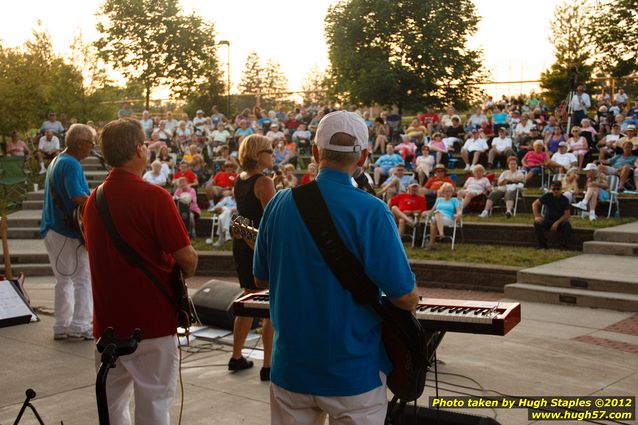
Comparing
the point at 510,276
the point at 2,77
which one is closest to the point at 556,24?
the point at 2,77

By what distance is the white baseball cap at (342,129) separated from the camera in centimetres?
291

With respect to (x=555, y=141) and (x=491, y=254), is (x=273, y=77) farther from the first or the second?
(x=491, y=254)

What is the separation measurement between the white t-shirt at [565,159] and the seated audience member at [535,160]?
9.8 inches

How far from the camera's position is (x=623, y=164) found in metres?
15.6

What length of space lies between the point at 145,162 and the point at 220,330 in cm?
390

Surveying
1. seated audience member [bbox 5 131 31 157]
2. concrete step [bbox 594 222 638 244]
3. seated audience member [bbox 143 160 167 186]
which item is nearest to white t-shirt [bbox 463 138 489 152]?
concrete step [bbox 594 222 638 244]

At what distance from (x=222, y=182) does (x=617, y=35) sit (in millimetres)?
17876

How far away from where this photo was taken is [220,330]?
7.49 meters

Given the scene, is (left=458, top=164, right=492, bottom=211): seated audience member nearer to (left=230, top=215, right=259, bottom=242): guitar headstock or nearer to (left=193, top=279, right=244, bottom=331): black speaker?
(left=193, top=279, right=244, bottom=331): black speaker

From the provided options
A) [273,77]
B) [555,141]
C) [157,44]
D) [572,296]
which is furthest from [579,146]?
[273,77]

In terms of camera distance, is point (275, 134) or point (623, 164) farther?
point (275, 134)

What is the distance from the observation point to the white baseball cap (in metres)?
2.91

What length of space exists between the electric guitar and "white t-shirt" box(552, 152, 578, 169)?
1401 centimetres

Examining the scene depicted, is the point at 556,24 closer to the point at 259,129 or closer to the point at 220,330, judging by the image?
the point at 259,129
